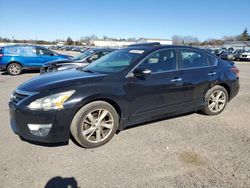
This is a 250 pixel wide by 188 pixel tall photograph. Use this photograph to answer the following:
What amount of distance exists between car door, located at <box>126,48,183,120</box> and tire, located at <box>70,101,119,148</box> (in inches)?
15.0

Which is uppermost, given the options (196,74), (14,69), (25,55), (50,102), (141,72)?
(25,55)

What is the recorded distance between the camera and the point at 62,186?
261 centimetres

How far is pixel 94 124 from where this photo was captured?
3.54 m

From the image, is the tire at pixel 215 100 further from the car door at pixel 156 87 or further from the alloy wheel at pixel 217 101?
the car door at pixel 156 87

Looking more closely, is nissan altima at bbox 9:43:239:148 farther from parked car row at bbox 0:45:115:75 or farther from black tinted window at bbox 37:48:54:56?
black tinted window at bbox 37:48:54:56

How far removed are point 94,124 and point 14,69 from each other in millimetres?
10322

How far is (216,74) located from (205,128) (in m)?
1.32

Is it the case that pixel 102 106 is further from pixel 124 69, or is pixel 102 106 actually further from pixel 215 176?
pixel 215 176

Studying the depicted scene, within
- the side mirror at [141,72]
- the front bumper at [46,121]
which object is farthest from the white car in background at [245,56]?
the front bumper at [46,121]

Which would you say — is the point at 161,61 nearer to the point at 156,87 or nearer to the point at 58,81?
the point at 156,87

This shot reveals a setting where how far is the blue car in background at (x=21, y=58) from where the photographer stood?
11.9m

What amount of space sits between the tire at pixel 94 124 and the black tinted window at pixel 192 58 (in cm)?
189

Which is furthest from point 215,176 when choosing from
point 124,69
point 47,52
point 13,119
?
point 47,52

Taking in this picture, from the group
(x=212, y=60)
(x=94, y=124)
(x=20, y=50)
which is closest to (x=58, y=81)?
(x=94, y=124)
